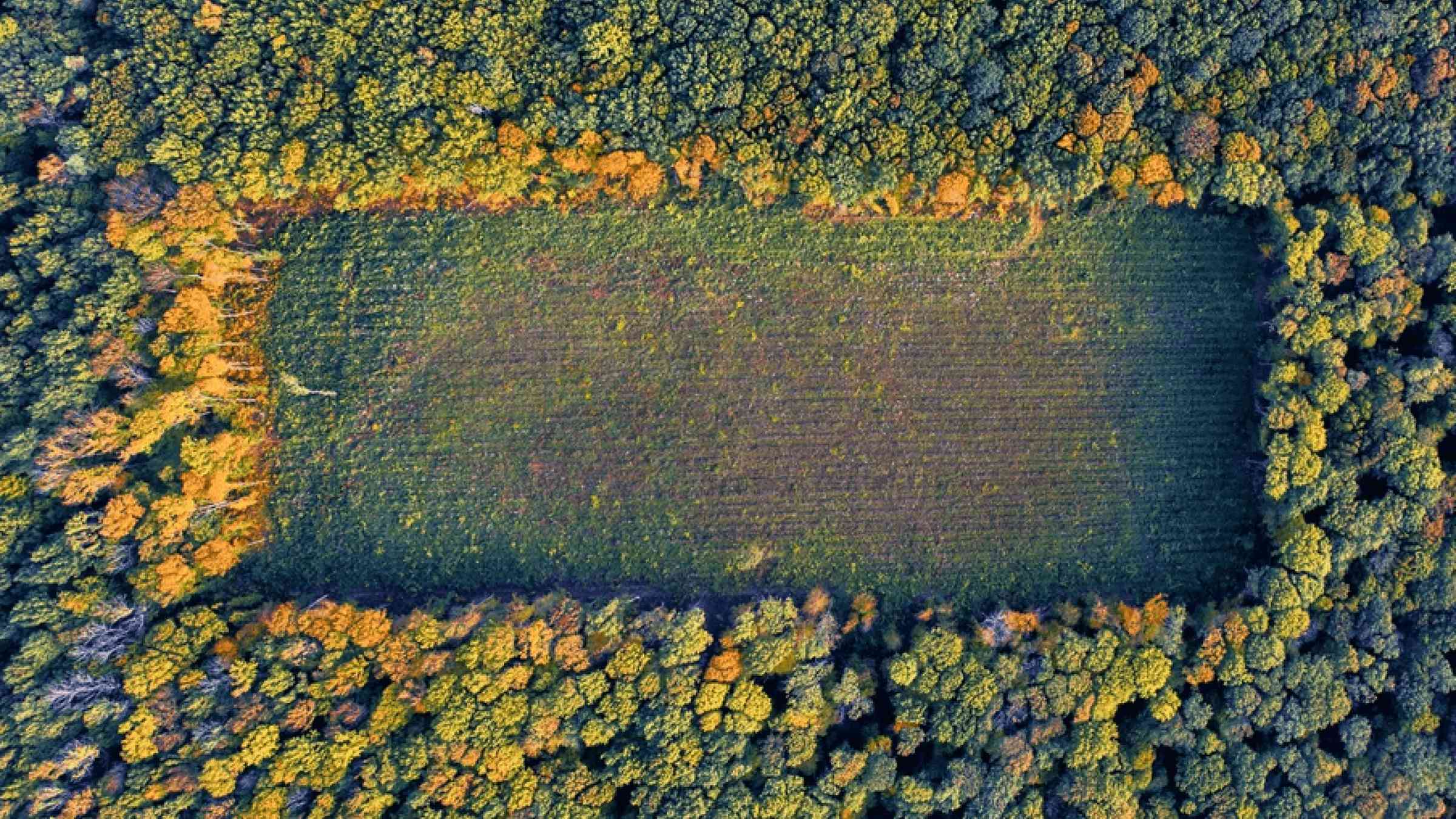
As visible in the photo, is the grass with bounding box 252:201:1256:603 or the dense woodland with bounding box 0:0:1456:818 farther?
the grass with bounding box 252:201:1256:603

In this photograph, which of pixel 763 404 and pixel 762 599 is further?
pixel 763 404

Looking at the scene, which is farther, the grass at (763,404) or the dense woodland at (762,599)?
the grass at (763,404)

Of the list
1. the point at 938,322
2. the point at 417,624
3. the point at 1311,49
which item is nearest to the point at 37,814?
the point at 417,624

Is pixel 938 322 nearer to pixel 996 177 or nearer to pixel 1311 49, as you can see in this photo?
pixel 996 177
